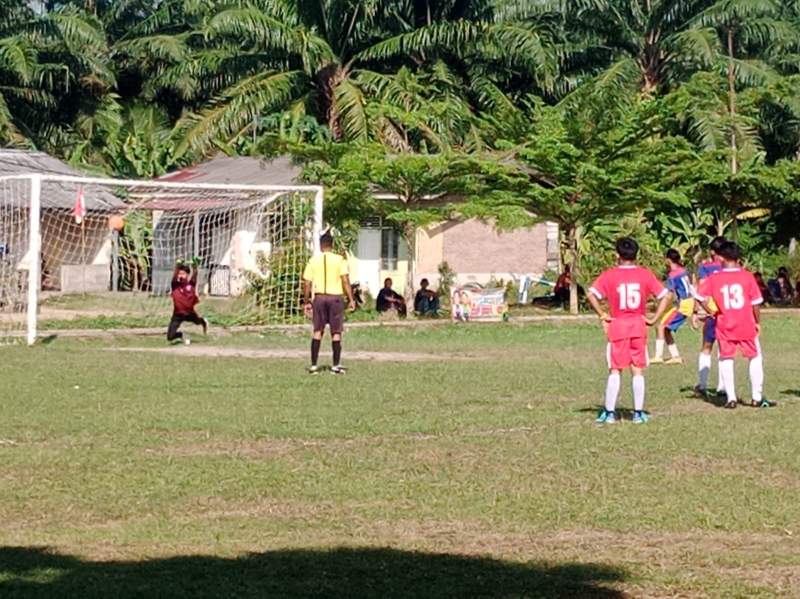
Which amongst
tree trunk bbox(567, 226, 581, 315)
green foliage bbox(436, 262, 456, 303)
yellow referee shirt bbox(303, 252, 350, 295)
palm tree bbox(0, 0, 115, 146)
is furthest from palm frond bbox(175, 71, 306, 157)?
yellow referee shirt bbox(303, 252, 350, 295)

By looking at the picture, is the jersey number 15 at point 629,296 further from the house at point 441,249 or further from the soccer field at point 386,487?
the house at point 441,249

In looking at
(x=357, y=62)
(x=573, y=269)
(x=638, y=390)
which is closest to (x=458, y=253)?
(x=357, y=62)

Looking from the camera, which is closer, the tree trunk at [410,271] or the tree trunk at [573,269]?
the tree trunk at [410,271]

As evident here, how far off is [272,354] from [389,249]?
1788 cm

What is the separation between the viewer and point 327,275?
62.3 ft

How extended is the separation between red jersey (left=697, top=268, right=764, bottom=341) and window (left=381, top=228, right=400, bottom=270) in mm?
24715

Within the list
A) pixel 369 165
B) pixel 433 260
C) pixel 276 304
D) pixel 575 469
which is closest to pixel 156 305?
pixel 276 304

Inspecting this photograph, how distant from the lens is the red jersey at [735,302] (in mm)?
15531

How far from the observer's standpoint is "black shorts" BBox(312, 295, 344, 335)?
1895 centimetres

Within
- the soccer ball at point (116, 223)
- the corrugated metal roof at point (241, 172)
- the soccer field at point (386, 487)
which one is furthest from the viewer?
the corrugated metal roof at point (241, 172)

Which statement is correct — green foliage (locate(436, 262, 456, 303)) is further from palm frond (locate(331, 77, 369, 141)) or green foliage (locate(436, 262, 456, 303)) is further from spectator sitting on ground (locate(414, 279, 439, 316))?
palm frond (locate(331, 77, 369, 141))

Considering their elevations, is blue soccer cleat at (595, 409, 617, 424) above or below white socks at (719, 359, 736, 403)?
below

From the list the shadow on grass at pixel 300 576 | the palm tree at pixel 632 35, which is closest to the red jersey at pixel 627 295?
the shadow on grass at pixel 300 576

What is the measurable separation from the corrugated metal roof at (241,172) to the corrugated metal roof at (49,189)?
3372 millimetres
